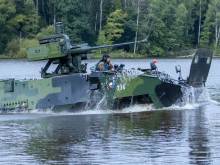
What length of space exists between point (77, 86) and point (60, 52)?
1289 mm

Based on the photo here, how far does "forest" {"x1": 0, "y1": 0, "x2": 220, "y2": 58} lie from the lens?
262 ft

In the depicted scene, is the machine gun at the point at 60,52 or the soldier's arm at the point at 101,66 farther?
the soldier's arm at the point at 101,66

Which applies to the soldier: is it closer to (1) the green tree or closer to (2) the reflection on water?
(2) the reflection on water

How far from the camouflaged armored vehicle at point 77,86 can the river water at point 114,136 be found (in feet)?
1.35

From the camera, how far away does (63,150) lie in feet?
52.7

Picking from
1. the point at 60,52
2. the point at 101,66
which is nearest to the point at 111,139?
the point at 60,52

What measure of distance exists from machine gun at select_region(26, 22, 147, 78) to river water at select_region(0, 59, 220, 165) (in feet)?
5.14

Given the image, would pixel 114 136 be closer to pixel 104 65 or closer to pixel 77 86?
pixel 77 86

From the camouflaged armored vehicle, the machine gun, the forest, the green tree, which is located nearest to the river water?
the camouflaged armored vehicle

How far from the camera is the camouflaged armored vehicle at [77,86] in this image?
23.1 meters

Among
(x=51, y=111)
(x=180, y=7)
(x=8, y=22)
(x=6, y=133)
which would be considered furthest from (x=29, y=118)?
(x=180, y=7)

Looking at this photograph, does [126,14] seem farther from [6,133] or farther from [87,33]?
[6,133]

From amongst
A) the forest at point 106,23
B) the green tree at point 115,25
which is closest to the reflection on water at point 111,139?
the forest at point 106,23

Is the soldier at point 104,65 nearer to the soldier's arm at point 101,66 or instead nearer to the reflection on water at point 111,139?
the soldier's arm at point 101,66
